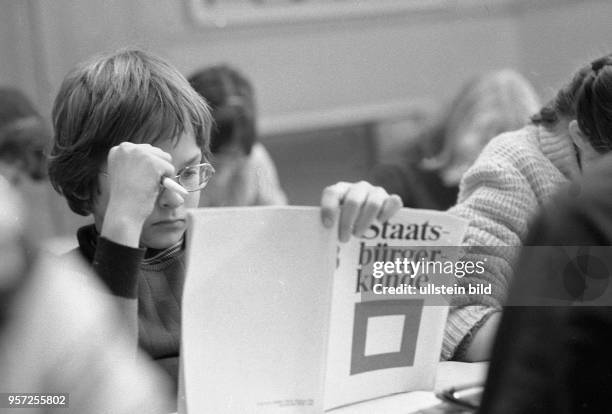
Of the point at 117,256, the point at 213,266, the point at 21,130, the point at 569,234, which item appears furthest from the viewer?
the point at 21,130

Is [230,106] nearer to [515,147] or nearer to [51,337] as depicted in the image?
[515,147]

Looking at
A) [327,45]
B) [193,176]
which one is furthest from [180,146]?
[327,45]

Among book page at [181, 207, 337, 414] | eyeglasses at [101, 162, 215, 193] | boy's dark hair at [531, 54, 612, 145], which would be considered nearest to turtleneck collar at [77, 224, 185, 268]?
eyeglasses at [101, 162, 215, 193]

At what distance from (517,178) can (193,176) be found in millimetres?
521

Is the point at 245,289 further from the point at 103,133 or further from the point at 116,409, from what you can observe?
the point at 103,133

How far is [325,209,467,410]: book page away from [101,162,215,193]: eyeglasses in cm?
35

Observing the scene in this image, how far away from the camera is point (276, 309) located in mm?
877

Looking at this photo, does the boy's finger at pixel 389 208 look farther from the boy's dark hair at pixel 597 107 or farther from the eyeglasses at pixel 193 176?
the boy's dark hair at pixel 597 107

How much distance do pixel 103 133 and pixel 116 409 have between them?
0.65 metres

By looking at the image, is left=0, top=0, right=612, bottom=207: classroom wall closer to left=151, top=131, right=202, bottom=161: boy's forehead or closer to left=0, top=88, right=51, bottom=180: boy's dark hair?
left=0, top=88, right=51, bottom=180: boy's dark hair

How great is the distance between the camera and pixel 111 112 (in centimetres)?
114

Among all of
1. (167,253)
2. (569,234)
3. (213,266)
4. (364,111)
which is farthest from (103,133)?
(364,111)

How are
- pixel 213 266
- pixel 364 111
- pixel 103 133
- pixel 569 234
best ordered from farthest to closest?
pixel 364 111 → pixel 103 133 → pixel 213 266 → pixel 569 234

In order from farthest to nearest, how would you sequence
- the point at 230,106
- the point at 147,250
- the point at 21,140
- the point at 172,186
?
the point at 230,106
the point at 21,140
the point at 147,250
the point at 172,186
